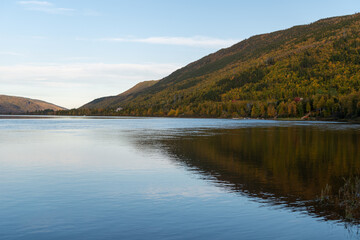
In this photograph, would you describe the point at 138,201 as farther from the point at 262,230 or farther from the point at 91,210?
the point at 262,230

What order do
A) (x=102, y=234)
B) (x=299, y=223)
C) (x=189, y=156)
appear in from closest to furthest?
(x=102, y=234), (x=299, y=223), (x=189, y=156)

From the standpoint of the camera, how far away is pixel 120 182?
28719 mm

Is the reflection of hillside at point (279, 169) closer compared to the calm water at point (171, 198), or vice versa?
the calm water at point (171, 198)

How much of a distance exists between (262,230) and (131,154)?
3215 cm

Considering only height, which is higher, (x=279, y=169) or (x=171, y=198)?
(x=279, y=169)

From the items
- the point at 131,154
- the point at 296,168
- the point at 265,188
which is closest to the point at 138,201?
the point at 265,188

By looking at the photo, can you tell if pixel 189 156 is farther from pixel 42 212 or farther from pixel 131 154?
pixel 42 212

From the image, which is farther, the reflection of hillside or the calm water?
the reflection of hillside

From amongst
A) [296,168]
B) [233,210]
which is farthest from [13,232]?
[296,168]

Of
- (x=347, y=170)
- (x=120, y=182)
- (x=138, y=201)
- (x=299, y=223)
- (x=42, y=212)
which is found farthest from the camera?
(x=347, y=170)

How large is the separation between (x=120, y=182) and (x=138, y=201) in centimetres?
669

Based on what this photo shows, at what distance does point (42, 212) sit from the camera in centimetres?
1981

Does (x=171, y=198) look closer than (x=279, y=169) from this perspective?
Yes

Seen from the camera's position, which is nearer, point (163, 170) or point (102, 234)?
point (102, 234)
